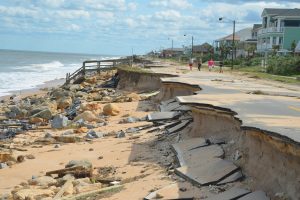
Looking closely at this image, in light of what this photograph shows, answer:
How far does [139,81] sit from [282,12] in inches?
1600

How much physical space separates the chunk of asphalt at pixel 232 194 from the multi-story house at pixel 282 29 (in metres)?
61.2

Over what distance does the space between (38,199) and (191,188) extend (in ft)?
9.96

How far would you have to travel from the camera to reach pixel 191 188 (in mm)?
8727

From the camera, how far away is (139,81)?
35.9 metres

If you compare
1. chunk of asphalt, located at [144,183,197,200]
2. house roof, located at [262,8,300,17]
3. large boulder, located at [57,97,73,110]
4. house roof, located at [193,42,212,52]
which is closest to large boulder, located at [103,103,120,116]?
large boulder, located at [57,97,73,110]

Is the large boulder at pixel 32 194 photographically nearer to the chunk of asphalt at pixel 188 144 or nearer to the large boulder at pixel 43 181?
the large boulder at pixel 43 181

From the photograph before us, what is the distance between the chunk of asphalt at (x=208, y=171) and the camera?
8.80m

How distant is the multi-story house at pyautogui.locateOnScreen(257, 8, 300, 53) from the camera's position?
6850cm

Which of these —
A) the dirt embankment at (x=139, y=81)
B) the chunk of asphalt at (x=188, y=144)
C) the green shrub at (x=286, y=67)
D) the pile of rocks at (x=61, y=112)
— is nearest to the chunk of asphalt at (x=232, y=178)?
the chunk of asphalt at (x=188, y=144)

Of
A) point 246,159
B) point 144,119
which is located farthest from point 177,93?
point 246,159

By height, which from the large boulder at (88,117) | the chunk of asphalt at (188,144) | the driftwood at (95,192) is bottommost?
the large boulder at (88,117)

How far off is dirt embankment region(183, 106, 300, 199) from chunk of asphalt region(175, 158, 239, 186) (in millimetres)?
251

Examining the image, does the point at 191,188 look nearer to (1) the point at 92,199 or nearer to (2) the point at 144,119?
(1) the point at 92,199

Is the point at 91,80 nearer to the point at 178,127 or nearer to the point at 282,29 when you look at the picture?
the point at 178,127
